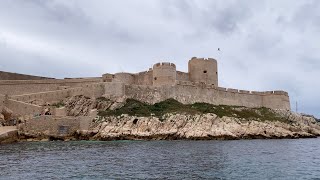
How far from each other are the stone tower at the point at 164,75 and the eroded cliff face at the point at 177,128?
7.47 meters

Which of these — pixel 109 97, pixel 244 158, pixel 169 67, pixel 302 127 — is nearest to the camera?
pixel 244 158

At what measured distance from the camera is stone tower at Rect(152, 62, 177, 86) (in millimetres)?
49344

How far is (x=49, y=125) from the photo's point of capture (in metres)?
39.7

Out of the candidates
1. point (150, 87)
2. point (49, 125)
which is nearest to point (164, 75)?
point (150, 87)

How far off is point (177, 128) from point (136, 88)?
9.13m

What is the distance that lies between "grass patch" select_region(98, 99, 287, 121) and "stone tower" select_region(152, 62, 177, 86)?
256 centimetres

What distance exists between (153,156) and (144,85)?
25.4m

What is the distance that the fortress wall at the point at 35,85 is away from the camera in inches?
1895

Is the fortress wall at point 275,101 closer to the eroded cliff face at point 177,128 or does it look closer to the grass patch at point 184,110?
the grass patch at point 184,110

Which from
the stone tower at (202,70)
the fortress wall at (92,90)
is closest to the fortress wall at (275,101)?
the stone tower at (202,70)

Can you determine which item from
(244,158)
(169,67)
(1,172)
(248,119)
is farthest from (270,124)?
(1,172)

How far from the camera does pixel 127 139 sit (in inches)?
1569

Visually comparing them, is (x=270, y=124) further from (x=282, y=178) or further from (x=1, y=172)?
(x=1, y=172)

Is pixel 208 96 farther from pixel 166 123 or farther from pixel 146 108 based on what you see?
pixel 166 123
